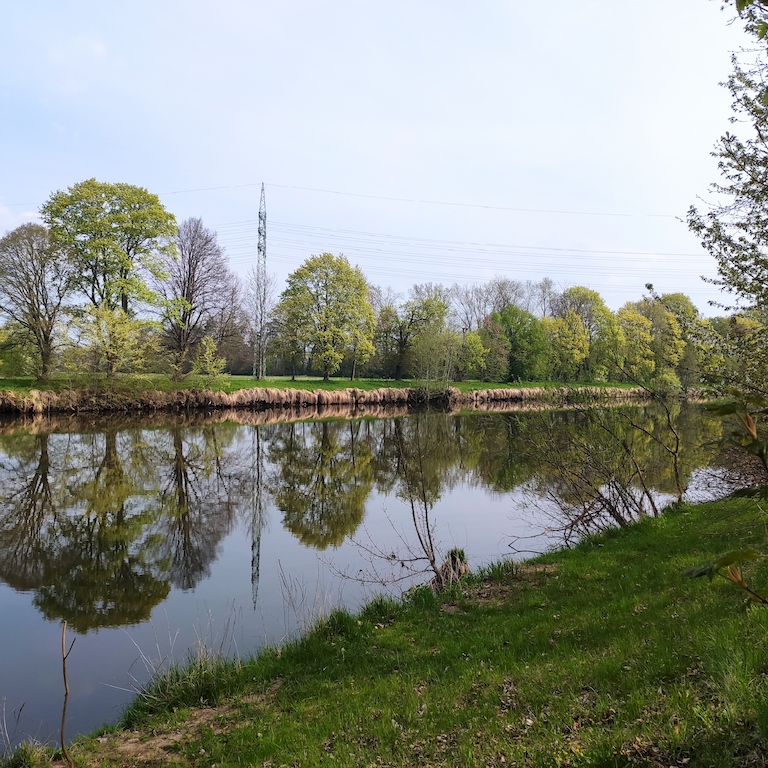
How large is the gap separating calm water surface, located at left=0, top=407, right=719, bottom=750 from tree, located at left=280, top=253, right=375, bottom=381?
1012 inches

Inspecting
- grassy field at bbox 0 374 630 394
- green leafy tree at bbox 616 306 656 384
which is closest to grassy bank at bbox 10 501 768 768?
green leafy tree at bbox 616 306 656 384

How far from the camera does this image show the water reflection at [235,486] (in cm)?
939

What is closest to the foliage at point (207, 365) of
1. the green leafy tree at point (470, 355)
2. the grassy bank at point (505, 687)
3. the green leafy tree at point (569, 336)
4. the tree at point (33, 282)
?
the tree at point (33, 282)

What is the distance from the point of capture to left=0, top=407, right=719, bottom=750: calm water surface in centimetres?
681

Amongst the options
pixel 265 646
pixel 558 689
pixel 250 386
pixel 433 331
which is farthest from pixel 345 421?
pixel 558 689

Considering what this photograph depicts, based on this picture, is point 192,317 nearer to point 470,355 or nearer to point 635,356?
point 470,355

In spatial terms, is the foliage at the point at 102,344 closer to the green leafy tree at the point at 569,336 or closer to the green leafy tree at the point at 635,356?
the green leafy tree at the point at 635,356

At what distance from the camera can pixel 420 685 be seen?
4.80 metres

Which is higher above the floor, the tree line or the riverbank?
the tree line

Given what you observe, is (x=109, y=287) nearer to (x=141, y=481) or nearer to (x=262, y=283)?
(x=262, y=283)

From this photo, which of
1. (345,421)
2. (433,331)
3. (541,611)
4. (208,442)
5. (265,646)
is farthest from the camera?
(433,331)

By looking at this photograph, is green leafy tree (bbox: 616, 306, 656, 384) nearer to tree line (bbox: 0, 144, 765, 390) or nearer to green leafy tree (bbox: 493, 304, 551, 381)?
tree line (bbox: 0, 144, 765, 390)

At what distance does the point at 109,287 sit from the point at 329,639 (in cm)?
3514

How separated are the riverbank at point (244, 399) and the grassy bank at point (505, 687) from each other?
19.5 metres
